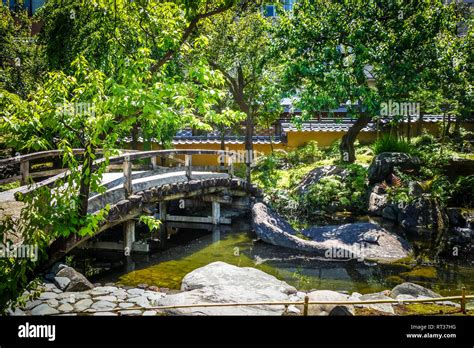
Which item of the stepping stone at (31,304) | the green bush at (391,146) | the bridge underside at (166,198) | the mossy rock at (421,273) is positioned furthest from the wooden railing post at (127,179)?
the green bush at (391,146)

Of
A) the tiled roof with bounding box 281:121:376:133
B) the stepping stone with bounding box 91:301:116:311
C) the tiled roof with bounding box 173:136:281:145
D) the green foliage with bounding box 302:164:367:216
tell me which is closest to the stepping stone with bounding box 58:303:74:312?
the stepping stone with bounding box 91:301:116:311

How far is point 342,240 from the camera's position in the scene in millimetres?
13477

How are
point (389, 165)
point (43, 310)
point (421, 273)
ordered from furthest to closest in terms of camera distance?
1. point (389, 165)
2. point (421, 273)
3. point (43, 310)

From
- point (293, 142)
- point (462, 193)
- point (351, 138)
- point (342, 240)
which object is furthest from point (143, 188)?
point (293, 142)

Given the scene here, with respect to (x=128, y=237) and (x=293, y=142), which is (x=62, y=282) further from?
(x=293, y=142)

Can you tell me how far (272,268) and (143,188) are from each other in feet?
15.5

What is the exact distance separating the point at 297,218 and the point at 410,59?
7.80 metres

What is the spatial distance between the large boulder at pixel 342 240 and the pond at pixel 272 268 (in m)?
0.29

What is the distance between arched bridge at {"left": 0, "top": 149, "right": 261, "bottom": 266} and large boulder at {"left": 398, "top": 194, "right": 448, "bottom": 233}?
6.35m

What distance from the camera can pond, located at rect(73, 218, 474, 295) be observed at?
35.6 ft
